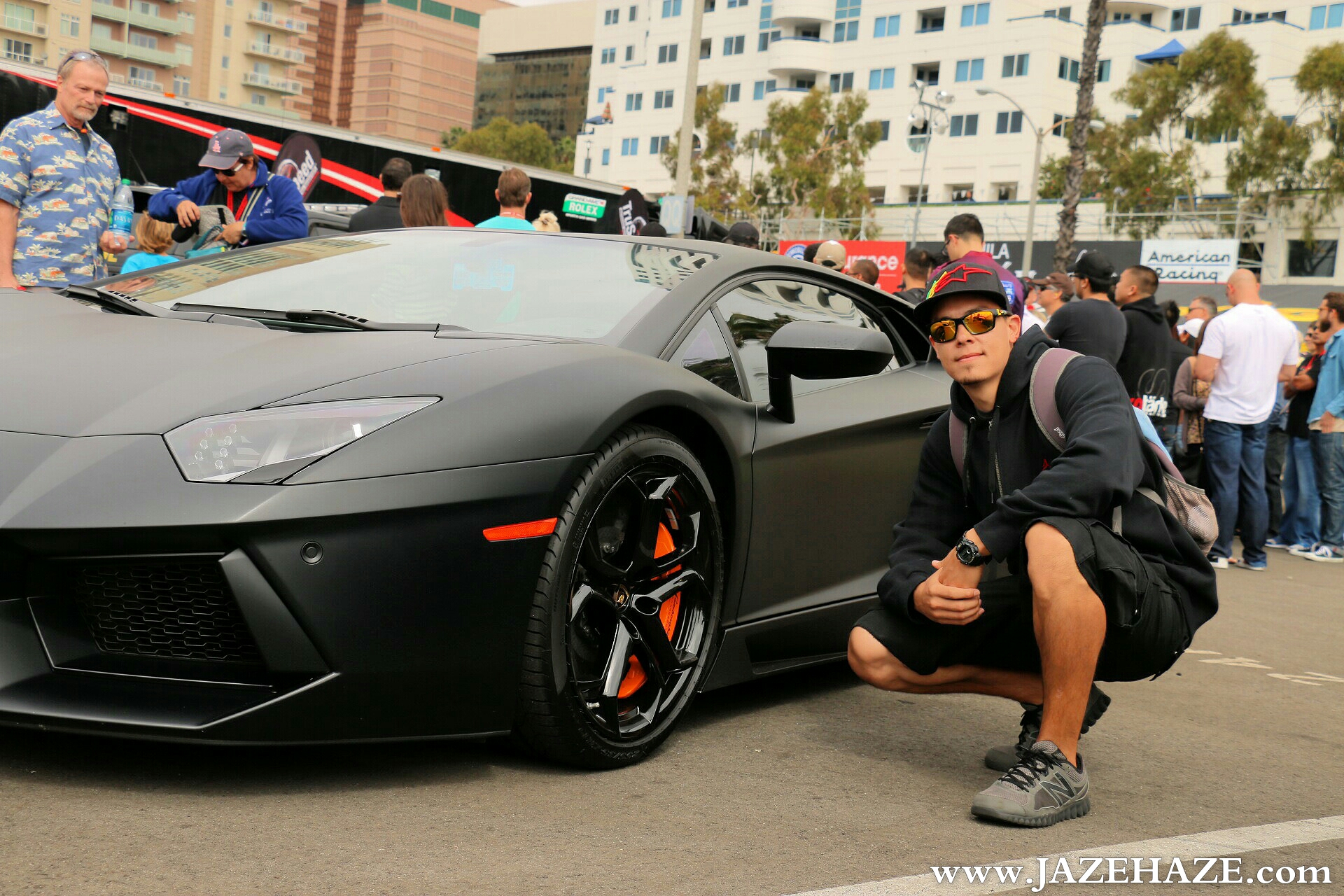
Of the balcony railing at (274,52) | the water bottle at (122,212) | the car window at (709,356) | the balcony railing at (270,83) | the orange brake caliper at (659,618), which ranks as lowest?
the orange brake caliper at (659,618)

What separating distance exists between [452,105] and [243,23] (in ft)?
195

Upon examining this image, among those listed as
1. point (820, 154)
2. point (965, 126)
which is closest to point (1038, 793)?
point (820, 154)

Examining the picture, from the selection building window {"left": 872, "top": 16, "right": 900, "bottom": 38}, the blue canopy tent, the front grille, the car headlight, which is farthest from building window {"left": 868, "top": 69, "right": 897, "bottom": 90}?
the front grille

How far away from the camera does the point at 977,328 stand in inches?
130

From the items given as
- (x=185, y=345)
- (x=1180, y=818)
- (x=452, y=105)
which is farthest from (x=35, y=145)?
(x=452, y=105)

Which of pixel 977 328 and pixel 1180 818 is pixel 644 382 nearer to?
pixel 977 328

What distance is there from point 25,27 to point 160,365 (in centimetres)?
12436

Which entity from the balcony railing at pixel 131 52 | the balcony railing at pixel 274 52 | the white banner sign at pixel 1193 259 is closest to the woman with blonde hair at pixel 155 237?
the white banner sign at pixel 1193 259

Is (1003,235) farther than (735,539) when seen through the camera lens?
Yes

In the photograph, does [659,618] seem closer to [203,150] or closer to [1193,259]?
[203,150]

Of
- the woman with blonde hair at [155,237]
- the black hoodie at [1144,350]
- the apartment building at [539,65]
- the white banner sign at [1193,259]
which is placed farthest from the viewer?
the apartment building at [539,65]

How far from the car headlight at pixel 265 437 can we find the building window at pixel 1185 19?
71.5 m

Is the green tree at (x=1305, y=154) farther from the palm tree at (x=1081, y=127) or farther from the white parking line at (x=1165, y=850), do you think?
the white parking line at (x=1165, y=850)

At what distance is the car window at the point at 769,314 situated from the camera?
369 centimetres
